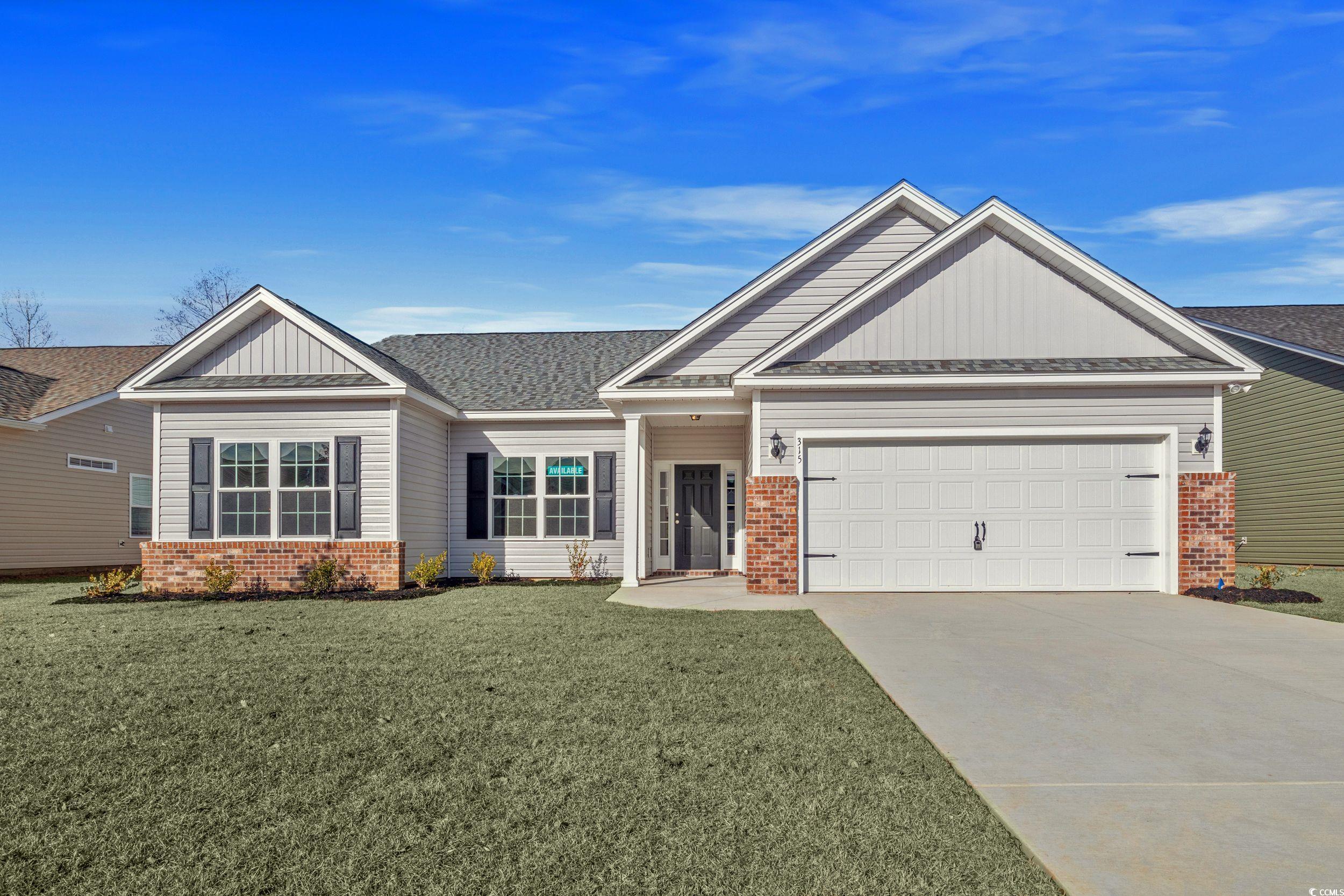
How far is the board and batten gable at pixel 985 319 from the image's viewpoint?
1328 centimetres

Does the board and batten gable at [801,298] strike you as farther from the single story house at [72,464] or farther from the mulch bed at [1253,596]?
the single story house at [72,464]

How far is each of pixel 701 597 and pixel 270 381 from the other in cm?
823

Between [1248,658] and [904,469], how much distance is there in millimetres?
5660

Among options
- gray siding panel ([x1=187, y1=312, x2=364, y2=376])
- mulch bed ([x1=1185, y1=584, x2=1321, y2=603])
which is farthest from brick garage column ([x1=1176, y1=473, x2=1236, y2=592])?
gray siding panel ([x1=187, y1=312, x2=364, y2=376])

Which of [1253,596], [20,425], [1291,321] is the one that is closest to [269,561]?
[20,425]

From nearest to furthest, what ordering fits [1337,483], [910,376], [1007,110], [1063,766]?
[1063,766], [910,376], [1007,110], [1337,483]

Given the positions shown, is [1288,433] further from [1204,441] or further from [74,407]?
[74,407]

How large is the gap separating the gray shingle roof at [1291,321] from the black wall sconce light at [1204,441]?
26.5 ft

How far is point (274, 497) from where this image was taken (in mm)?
14875

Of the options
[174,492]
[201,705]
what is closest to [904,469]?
[201,705]

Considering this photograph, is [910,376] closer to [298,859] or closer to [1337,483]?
[298,859]

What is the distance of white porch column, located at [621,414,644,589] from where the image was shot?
14422 mm

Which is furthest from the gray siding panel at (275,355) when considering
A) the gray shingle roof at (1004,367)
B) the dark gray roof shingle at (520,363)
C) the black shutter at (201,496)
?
the gray shingle roof at (1004,367)

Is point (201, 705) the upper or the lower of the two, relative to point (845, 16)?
lower
